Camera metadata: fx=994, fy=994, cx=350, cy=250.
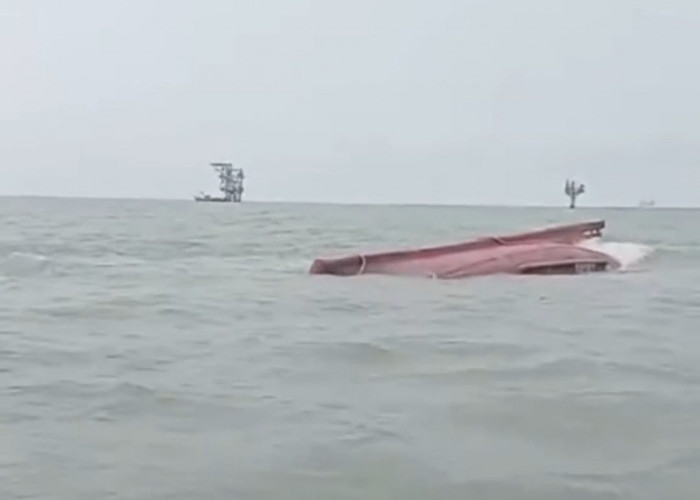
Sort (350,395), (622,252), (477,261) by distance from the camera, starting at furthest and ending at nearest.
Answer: (622,252), (477,261), (350,395)

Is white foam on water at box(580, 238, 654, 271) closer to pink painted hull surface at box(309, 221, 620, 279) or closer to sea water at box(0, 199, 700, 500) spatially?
pink painted hull surface at box(309, 221, 620, 279)

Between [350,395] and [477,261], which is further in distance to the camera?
[477,261]

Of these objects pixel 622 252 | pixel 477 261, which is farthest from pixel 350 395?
pixel 622 252

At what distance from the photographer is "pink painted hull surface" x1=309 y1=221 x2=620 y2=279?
1839 cm

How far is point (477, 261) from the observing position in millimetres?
19031

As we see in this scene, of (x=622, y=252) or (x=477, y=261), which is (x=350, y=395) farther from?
(x=622, y=252)

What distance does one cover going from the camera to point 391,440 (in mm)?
6301

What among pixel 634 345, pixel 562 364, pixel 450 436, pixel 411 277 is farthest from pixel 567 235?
pixel 450 436

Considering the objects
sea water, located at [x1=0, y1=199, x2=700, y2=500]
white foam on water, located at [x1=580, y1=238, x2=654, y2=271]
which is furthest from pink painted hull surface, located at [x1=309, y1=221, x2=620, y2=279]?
sea water, located at [x1=0, y1=199, x2=700, y2=500]

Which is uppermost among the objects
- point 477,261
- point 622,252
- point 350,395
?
point 622,252

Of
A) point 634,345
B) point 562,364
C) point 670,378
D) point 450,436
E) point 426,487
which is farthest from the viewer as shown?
point 634,345

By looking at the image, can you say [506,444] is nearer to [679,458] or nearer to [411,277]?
[679,458]

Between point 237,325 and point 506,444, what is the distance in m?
6.35

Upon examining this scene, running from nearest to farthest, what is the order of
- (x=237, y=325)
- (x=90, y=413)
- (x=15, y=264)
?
(x=90, y=413), (x=237, y=325), (x=15, y=264)
